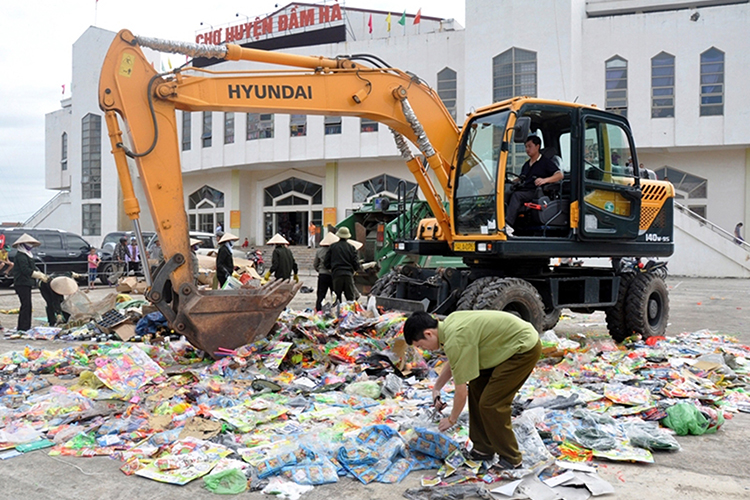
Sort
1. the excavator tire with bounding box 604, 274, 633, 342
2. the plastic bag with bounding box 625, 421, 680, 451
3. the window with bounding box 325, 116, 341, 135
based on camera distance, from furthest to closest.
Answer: the window with bounding box 325, 116, 341, 135 → the excavator tire with bounding box 604, 274, 633, 342 → the plastic bag with bounding box 625, 421, 680, 451

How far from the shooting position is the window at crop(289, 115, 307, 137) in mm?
32000

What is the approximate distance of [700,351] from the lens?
779 centimetres

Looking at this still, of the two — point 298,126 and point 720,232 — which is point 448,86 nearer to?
point 298,126

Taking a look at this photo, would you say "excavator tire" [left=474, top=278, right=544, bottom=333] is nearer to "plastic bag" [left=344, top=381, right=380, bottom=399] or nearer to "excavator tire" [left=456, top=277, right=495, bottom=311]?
"excavator tire" [left=456, top=277, right=495, bottom=311]

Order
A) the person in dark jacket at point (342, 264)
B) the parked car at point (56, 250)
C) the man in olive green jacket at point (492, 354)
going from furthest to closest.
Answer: the parked car at point (56, 250) → the person in dark jacket at point (342, 264) → the man in olive green jacket at point (492, 354)

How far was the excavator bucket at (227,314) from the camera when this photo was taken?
6.22 meters

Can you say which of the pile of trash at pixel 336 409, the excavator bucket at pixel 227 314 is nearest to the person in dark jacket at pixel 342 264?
the pile of trash at pixel 336 409

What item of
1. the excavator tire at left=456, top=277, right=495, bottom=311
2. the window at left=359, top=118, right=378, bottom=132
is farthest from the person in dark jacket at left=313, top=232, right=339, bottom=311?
the window at left=359, top=118, right=378, bottom=132

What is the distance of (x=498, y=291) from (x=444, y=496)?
376 cm

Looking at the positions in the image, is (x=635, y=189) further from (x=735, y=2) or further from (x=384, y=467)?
(x=735, y=2)

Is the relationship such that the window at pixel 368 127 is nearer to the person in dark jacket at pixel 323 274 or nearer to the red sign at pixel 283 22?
the red sign at pixel 283 22

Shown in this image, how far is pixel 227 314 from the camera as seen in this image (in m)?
6.52

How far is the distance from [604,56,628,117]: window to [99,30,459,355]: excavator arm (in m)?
23.4

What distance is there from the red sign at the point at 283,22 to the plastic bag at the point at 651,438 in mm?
33107
